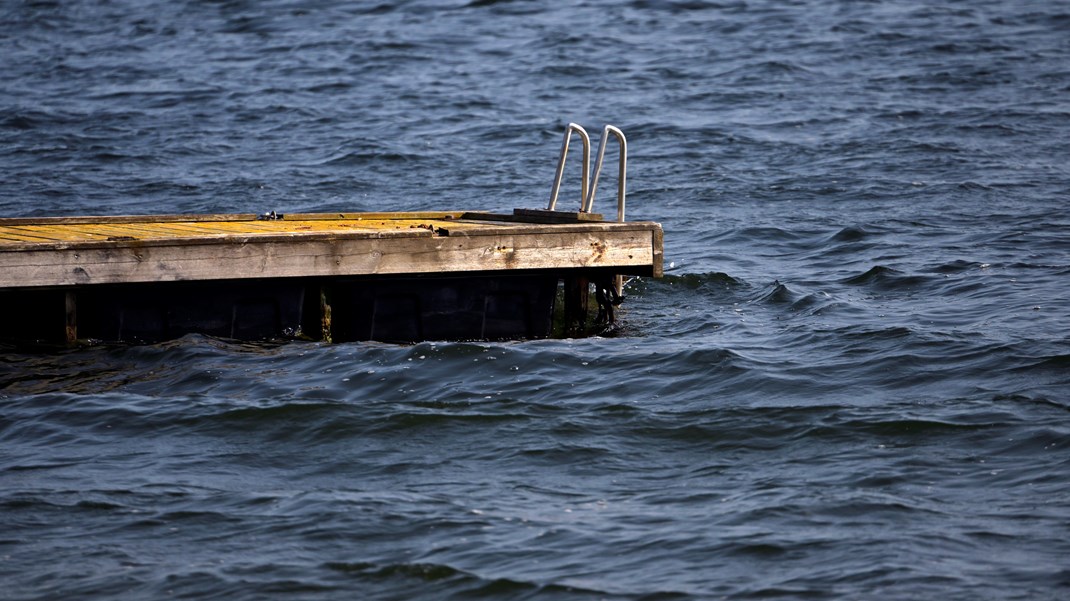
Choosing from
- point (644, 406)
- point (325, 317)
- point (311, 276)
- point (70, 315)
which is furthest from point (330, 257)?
point (644, 406)

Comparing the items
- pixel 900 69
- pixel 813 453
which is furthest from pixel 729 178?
pixel 813 453

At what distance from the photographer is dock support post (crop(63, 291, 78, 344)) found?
29.3 ft

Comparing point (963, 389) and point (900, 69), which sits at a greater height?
point (900, 69)

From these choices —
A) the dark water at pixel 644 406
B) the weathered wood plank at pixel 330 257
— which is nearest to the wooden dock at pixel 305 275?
the weathered wood plank at pixel 330 257

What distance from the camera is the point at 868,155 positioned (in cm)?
1836

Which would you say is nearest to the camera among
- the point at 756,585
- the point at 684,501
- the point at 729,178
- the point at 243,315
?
the point at 756,585

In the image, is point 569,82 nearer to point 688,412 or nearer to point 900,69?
point 900,69

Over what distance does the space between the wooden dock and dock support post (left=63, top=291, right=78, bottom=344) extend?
14mm

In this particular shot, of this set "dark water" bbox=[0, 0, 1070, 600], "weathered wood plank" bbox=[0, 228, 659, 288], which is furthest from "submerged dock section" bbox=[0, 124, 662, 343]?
"dark water" bbox=[0, 0, 1070, 600]

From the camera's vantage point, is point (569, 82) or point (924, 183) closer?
point (924, 183)

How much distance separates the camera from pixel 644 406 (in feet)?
26.8

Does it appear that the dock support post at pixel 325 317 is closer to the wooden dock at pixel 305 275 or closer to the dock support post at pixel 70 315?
the wooden dock at pixel 305 275

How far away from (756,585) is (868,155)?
13517 mm

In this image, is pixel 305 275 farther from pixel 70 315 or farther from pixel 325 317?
pixel 70 315
